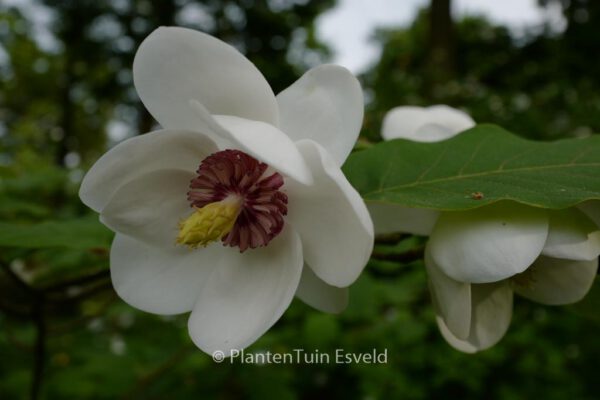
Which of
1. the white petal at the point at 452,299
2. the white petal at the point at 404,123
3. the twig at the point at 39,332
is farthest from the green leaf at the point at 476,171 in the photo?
the twig at the point at 39,332

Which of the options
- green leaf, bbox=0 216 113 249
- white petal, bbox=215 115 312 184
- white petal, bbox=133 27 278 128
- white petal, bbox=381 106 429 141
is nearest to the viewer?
Result: white petal, bbox=215 115 312 184

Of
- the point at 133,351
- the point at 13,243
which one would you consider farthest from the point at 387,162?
the point at 133,351

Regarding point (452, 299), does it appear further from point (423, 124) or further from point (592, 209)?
point (423, 124)

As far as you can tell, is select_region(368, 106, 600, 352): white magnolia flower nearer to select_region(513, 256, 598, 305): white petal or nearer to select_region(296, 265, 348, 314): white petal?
select_region(513, 256, 598, 305): white petal

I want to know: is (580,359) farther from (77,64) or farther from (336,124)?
(77,64)

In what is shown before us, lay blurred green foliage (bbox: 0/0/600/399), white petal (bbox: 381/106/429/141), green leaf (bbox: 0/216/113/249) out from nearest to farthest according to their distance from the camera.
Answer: green leaf (bbox: 0/216/113/249)
white petal (bbox: 381/106/429/141)
blurred green foliage (bbox: 0/0/600/399)

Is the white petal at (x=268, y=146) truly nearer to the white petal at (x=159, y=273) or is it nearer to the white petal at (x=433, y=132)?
the white petal at (x=159, y=273)

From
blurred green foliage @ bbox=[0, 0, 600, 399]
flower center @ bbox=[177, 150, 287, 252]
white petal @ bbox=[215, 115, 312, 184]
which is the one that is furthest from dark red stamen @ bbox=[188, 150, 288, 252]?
blurred green foliage @ bbox=[0, 0, 600, 399]

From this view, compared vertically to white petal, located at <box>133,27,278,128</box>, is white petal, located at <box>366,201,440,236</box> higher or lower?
lower

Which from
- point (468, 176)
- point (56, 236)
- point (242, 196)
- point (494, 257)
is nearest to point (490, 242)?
point (494, 257)
